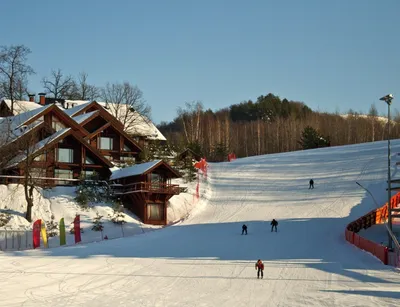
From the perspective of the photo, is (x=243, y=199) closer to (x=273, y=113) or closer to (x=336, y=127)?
(x=336, y=127)

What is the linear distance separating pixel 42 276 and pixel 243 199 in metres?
31.3

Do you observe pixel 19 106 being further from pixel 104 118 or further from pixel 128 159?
pixel 128 159

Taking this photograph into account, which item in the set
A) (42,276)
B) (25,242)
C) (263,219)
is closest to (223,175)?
(263,219)

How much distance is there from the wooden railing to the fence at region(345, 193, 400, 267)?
16.1 meters

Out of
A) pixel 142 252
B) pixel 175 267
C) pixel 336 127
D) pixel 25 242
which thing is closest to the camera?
pixel 175 267

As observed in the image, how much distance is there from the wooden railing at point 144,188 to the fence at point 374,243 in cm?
1611

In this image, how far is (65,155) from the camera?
51812 millimetres

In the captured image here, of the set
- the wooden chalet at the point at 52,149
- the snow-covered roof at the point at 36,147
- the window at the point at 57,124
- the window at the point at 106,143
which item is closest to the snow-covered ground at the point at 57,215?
the wooden chalet at the point at 52,149

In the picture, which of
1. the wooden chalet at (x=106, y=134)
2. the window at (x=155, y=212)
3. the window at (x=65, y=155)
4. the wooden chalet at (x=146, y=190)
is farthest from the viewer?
the wooden chalet at (x=106, y=134)

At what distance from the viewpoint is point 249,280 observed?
90.5ft

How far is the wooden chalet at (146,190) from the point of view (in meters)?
49.1

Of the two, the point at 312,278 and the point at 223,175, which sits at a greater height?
the point at 223,175

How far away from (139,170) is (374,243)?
77.2ft

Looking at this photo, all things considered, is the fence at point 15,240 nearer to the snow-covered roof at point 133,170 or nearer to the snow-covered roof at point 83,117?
the snow-covered roof at point 133,170
